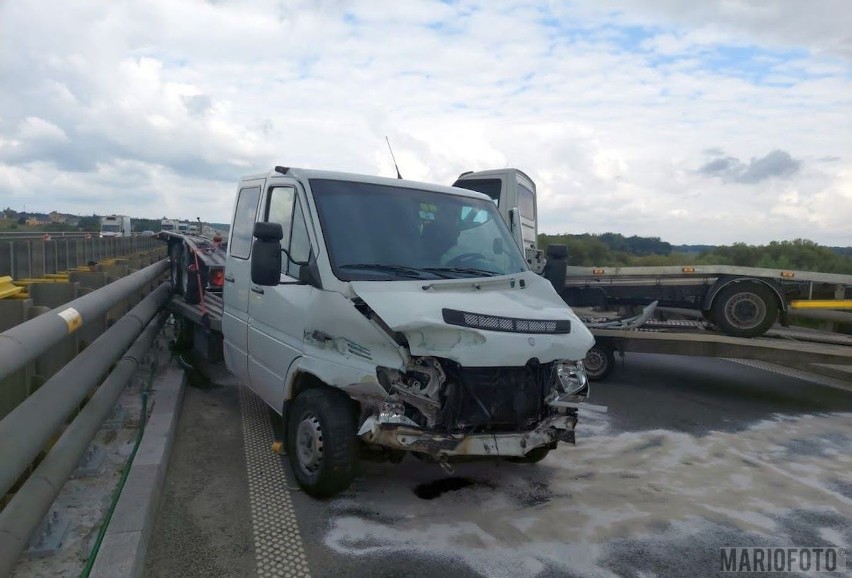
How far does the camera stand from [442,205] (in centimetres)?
551

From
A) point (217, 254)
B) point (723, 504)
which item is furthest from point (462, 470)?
point (217, 254)

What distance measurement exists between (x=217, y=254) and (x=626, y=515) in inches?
257

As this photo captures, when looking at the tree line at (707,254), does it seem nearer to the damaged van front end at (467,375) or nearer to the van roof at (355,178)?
the van roof at (355,178)

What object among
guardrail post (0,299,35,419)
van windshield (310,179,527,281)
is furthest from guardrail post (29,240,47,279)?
van windshield (310,179,527,281)

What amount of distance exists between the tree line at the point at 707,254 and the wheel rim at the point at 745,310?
11.0 m

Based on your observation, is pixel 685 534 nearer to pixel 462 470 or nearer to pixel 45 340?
pixel 462 470

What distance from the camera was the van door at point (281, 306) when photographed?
4.97 m

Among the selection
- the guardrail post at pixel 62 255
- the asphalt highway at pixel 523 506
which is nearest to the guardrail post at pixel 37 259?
the guardrail post at pixel 62 255

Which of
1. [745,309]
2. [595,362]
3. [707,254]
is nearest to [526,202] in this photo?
[595,362]

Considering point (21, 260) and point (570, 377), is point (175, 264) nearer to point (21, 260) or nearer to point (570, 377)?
point (21, 260)

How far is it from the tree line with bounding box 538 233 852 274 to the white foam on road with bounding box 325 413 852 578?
1402 cm

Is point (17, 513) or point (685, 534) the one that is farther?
point (685, 534)

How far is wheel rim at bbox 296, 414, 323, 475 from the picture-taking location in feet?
14.9

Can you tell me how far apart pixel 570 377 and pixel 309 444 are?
1.88m
